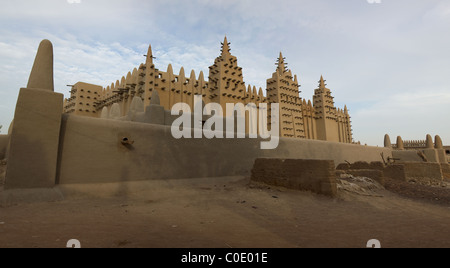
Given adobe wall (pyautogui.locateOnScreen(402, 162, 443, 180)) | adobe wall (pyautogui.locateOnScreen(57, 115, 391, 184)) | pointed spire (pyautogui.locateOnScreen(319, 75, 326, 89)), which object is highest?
pointed spire (pyautogui.locateOnScreen(319, 75, 326, 89))

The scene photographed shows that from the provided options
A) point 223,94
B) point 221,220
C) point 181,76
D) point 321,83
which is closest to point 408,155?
point 321,83

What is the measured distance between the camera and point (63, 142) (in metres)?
6.66

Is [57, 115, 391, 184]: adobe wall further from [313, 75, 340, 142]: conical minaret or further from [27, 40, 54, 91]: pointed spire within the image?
[313, 75, 340, 142]: conical minaret

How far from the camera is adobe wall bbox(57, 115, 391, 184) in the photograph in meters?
6.85

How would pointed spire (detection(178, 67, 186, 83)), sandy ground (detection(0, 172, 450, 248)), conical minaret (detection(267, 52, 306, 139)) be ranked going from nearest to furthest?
1. sandy ground (detection(0, 172, 450, 248))
2. pointed spire (detection(178, 67, 186, 83))
3. conical minaret (detection(267, 52, 306, 139))

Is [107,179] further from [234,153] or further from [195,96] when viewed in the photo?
[195,96]

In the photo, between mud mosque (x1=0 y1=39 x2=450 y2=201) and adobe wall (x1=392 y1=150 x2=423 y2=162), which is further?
adobe wall (x1=392 y1=150 x2=423 y2=162)

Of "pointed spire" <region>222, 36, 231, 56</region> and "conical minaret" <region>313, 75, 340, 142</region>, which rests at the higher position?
"pointed spire" <region>222, 36, 231, 56</region>

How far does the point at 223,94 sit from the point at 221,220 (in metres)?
21.2

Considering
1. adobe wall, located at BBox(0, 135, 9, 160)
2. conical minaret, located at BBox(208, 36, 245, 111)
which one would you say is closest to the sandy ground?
adobe wall, located at BBox(0, 135, 9, 160)

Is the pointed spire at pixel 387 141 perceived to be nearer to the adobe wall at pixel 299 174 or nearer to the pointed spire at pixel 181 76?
the pointed spire at pixel 181 76

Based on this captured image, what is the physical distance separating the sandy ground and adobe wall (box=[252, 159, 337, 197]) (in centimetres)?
32

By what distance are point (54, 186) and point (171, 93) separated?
17.3 metres

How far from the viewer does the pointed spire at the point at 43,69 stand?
21.2ft
